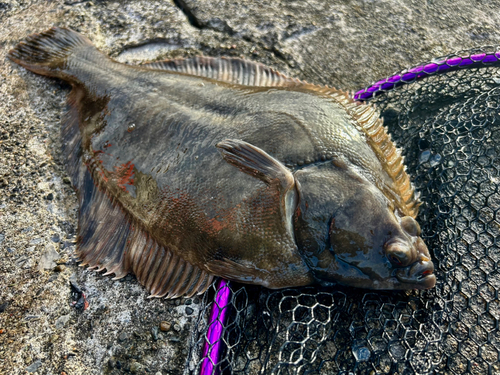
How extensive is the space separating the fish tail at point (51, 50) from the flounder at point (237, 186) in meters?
0.50

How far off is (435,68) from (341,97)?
33.9 inches

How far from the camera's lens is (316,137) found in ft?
7.65

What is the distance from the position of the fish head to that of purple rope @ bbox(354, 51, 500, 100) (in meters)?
1.17

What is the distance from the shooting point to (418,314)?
7.34 ft

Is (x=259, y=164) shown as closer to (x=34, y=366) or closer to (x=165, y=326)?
(x=165, y=326)

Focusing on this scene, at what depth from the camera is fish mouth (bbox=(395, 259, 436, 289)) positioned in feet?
6.68

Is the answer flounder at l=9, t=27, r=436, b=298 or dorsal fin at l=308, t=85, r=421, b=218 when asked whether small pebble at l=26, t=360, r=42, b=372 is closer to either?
flounder at l=9, t=27, r=436, b=298

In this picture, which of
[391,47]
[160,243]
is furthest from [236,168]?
[391,47]

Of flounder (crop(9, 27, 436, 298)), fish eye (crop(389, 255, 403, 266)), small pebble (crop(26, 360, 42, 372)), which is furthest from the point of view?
small pebble (crop(26, 360, 42, 372))

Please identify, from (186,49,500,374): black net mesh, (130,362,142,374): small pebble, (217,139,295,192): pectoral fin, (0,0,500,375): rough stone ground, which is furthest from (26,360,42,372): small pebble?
(217,139,295,192): pectoral fin

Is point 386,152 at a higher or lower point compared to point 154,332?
higher

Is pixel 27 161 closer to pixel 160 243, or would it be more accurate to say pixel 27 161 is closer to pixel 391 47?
pixel 160 243

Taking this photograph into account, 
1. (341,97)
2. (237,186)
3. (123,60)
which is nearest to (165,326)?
(237,186)

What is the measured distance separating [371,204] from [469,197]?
36.0 inches
